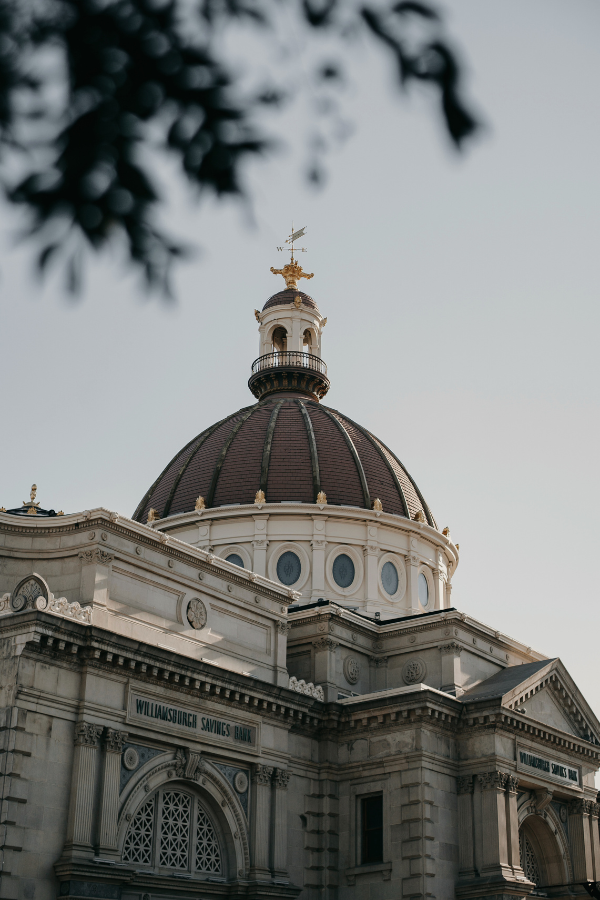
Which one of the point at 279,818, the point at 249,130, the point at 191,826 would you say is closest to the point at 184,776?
the point at 191,826

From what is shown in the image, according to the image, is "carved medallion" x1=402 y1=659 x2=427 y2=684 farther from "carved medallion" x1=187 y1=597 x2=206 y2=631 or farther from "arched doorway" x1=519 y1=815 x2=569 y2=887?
"carved medallion" x1=187 y1=597 x2=206 y2=631

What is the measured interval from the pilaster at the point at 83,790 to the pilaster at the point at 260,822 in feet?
22.2

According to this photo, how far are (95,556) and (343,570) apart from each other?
825 inches

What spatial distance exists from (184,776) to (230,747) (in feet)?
7.00

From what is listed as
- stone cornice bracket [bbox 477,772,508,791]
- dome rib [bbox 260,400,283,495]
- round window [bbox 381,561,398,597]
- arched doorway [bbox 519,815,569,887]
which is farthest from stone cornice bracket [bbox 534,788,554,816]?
dome rib [bbox 260,400,283,495]

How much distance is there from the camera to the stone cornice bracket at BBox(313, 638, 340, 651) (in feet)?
128

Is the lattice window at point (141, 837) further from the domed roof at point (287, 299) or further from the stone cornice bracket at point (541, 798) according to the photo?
the domed roof at point (287, 299)

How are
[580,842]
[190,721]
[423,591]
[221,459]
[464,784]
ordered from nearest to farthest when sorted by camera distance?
[190,721] → [464,784] → [580,842] → [423,591] → [221,459]

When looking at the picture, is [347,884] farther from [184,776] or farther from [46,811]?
[46,811]

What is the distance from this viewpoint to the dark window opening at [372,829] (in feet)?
116

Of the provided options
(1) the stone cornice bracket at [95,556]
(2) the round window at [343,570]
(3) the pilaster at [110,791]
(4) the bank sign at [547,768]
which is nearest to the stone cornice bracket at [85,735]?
(3) the pilaster at [110,791]

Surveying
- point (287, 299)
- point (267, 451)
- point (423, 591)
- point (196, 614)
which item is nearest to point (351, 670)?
point (196, 614)

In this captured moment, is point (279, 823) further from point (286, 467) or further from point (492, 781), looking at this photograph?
point (286, 467)

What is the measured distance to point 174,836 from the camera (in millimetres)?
30453
